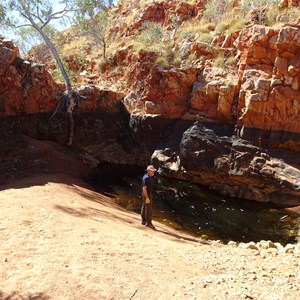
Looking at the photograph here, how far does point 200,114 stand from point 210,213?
4904 mm

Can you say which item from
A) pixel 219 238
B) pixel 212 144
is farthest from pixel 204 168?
pixel 219 238

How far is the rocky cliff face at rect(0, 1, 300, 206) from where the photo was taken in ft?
38.2

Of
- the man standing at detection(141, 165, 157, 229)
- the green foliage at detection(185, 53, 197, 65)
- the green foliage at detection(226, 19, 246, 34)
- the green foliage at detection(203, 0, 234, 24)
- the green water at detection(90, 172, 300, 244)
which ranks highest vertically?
the green foliage at detection(203, 0, 234, 24)

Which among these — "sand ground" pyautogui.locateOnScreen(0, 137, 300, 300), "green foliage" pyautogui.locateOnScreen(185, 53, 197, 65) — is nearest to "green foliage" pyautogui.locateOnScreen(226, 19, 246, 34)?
"green foliage" pyautogui.locateOnScreen(185, 53, 197, 65)

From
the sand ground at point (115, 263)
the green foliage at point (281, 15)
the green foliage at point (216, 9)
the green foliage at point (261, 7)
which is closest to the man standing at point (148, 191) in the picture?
the sand ground at point (115, 263)

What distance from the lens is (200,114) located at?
535 inches

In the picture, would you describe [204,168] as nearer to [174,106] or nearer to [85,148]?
[174,106]

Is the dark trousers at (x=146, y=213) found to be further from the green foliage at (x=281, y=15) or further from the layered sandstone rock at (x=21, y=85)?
the green foliage at (x=281, y=15)

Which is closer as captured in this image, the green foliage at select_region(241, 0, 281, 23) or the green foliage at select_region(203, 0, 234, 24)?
the green foliage at select_region(241, 0, 281, 23)

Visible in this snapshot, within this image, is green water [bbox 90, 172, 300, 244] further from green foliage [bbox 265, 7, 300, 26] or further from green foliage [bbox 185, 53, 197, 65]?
green foliage [bbox 265, 7, 300, 26]

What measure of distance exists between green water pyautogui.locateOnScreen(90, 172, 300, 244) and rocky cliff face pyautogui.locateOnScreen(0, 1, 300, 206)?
2.63ft

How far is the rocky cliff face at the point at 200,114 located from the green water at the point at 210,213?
0.80 m

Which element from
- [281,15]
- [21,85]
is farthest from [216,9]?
[21,85]

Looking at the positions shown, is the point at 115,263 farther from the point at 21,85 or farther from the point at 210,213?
the point at 21,85
